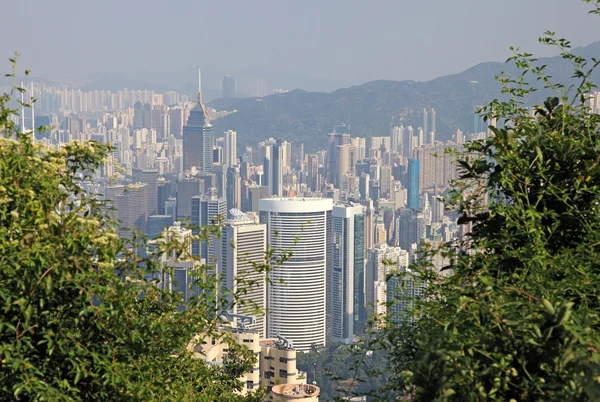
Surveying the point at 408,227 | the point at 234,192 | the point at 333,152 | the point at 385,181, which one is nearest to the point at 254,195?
the point at 234,192

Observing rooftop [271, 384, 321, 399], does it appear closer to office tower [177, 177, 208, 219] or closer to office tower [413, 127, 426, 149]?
office tower [177, 177, 208, 219]

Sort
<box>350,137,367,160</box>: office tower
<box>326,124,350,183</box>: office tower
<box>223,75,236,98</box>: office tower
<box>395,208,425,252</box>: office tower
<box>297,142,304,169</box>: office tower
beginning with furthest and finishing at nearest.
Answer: <box>223,75,236,98</box>: office tower → <box>350,137,367,160</box>: office tower → <box>297,142,304,169</box>: office tower → <box>326,124,350,183</box>: office tower → <box>395,208,425,252</box>: office tower

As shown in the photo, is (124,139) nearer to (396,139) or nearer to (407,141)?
(396,139)

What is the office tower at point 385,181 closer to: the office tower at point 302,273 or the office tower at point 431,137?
the office tower at point 431,137

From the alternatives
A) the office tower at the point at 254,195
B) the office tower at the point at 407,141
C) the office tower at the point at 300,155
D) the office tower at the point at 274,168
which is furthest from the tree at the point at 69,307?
the office tower at the point at 407,141

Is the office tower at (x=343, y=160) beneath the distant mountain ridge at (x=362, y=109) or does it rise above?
beneath

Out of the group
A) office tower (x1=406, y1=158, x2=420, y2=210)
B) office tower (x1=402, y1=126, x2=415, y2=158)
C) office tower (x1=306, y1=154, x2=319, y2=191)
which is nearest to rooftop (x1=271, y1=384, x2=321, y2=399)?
office tower (x1=406, y1=158, x2=420, y2=210)

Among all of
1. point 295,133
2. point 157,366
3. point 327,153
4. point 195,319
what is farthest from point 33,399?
point 295,133
